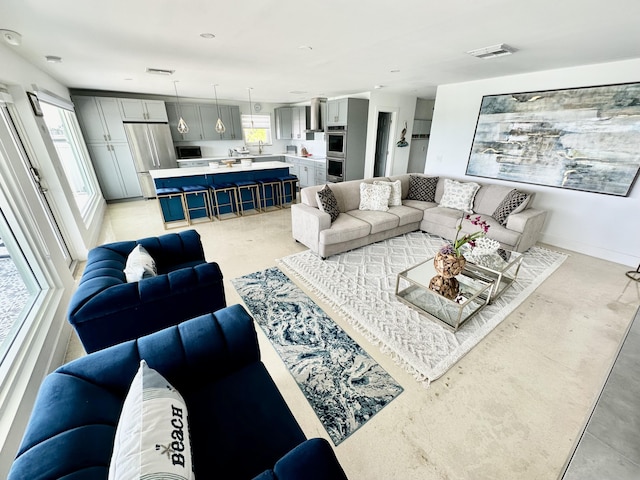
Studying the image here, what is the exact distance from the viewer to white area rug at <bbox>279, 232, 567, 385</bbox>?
1.99m

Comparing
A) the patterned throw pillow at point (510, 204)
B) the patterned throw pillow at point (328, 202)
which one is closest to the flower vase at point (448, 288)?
the patterned throw pillow at point (328, 202)

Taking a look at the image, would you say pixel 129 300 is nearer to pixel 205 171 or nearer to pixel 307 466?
pixel 307 466

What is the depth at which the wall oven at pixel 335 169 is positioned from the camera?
5.98 m

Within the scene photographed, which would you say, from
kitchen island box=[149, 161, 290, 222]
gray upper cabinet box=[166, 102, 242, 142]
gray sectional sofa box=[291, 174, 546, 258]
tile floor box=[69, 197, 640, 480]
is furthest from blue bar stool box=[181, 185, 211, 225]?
gray upper cabinet box=[166, 102, 242, 142]

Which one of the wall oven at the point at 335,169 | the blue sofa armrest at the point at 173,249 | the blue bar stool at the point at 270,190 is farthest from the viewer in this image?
the wall oven at the point at 335,169

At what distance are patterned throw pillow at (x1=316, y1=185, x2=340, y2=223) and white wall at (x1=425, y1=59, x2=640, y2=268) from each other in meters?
2.64

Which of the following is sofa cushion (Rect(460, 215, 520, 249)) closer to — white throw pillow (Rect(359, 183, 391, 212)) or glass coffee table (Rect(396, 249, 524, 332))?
glass coffee table (Rect(396, 249, 524, 332))

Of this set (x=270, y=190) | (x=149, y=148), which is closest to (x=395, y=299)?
(x=270, y=190)

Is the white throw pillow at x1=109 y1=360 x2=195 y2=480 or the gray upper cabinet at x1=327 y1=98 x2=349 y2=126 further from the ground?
the gray upper cabinet at x1=327 y1=98 x2=349 y2=126

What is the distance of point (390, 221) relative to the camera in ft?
11.9

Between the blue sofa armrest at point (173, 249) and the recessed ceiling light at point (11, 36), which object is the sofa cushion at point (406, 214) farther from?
the recessed ceiling light at point (11, 36)

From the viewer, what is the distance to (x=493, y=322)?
7.45 ft

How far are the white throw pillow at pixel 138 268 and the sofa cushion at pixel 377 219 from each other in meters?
2.48

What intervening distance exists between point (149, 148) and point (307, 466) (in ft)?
23.0
